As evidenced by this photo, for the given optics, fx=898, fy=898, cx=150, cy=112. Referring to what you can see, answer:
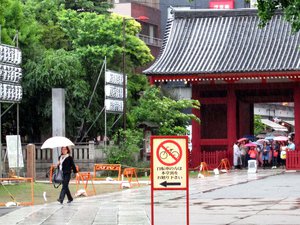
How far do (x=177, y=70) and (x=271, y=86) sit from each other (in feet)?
18.1

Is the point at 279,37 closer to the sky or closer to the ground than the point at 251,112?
closer to the sky

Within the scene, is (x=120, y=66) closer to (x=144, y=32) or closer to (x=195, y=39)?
(x=195, y=39)

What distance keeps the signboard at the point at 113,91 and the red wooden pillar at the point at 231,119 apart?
6827mm

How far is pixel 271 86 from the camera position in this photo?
169 feet

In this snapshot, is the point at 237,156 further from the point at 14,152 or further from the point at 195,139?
the point at 14,152

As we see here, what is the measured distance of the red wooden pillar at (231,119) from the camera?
167 feet

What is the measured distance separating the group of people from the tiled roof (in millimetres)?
4185

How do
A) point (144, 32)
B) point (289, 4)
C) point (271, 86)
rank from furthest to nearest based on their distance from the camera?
point (144, 32) < point (271, 86) < point (289, 4)

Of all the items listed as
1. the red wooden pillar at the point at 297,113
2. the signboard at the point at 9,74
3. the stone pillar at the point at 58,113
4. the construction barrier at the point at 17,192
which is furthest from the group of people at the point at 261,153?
the signboard at the point at 9,74

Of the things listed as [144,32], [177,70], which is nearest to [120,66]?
[177,70]

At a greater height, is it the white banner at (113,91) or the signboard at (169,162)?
the white banner at (113,91)

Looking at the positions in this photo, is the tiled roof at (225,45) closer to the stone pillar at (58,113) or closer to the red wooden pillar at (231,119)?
the red wooden pillar at (231,119)

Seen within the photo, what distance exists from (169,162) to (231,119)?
34.2 metres

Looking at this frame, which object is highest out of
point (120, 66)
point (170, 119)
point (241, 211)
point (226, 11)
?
point (226, 11)
